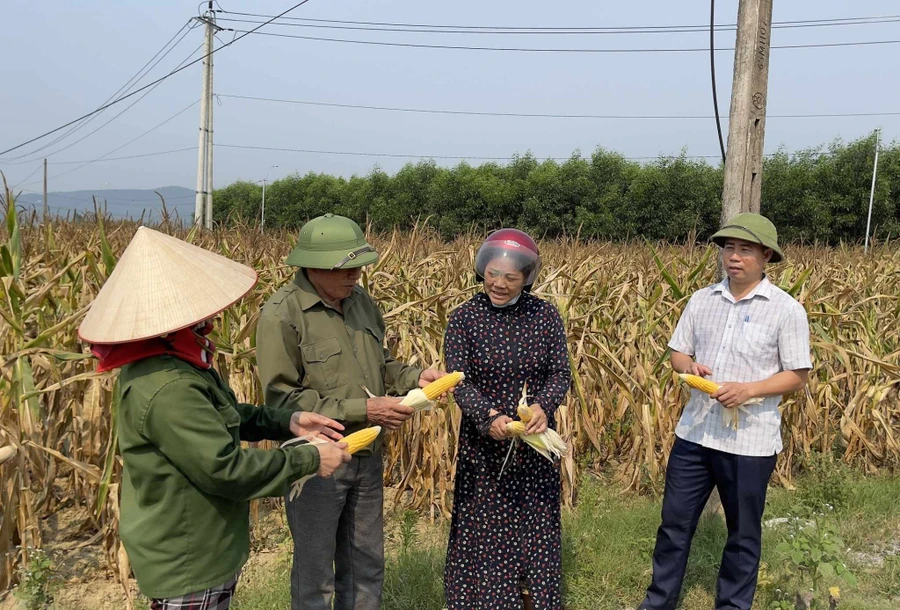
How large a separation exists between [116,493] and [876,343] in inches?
209

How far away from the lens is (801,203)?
2144 centimetres

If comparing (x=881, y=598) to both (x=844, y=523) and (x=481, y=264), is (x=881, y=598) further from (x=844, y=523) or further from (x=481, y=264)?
(x=481, y=264)

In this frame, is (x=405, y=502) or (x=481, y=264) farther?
(x=405, y=502)

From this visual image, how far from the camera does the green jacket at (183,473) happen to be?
1.57 m

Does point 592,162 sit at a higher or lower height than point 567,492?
higher

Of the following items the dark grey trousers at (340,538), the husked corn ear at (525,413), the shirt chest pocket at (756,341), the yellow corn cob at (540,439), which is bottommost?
the dark grey trousers at (340,538)

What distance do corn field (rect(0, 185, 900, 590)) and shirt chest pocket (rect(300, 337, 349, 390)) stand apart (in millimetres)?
1035

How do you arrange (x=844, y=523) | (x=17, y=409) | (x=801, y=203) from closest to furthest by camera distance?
(x=17, y=409) < (x=844, y=523) < (x=801, y=203)

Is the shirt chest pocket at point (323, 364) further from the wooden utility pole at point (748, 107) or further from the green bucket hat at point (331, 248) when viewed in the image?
the wooden utility pole at point (748, 107)

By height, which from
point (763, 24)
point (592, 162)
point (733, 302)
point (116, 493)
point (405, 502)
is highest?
point (592, 162)

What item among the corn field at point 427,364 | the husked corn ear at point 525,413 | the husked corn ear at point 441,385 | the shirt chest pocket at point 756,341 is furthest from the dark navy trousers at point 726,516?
the husked corn ear at point 441,385

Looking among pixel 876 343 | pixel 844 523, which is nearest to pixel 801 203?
pixel 876 343

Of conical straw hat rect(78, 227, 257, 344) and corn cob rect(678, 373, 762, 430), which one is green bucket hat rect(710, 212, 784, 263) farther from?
conical straw hat rect(78, 227, 257, 344)

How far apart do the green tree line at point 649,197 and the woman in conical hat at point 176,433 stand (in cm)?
1793
